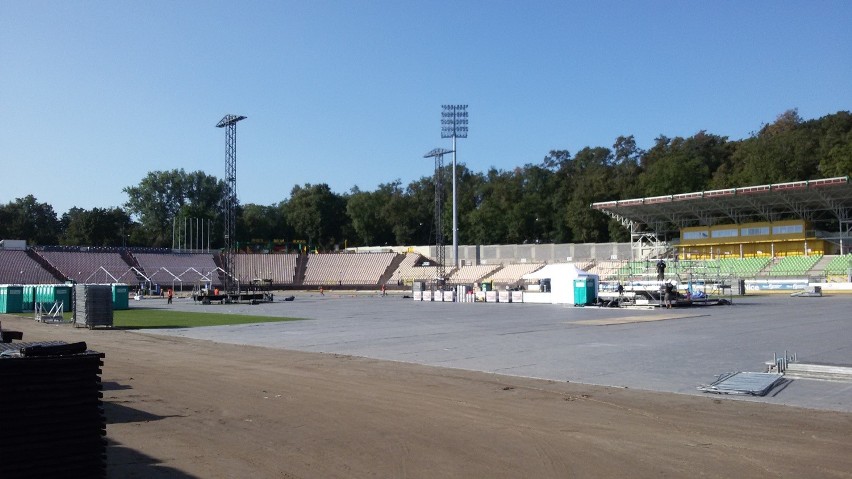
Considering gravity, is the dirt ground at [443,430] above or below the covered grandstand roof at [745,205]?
below

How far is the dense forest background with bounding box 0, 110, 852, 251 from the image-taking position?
9769 cm

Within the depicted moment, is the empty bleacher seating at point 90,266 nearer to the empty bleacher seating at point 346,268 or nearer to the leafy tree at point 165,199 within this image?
the empty bleacher seating at point 346,268

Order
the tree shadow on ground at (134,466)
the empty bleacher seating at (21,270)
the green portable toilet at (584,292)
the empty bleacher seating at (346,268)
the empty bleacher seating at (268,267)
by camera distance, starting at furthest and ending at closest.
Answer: the empty bleacher seating at (268,267), the empty bleacher seating at (346,268), the empty bleacher seating at (21,270), the green portable toilet at (584,292), the tree shadow on ground at (134,466)

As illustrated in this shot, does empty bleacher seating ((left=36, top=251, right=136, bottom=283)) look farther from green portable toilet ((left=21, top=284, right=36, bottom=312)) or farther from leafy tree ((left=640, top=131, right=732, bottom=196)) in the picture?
leafy tree ((left=640, top=131, right=732, bottom=196))

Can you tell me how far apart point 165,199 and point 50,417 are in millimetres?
144747

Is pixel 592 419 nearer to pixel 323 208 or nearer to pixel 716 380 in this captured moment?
pixel 716 380

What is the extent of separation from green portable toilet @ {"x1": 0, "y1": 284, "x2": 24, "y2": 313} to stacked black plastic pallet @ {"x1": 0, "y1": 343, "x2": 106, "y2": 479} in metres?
49.5

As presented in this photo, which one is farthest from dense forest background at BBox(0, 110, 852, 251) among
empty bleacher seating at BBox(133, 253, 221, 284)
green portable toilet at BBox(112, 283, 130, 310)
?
green portable toilet at BBox(112, 283, 130, 310)

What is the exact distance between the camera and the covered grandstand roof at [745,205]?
74062mm

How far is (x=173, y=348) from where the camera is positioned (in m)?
22.6

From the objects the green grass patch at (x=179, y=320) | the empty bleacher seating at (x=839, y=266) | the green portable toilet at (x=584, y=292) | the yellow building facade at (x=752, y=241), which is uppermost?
the yellow building facade at (x=752, y=241)

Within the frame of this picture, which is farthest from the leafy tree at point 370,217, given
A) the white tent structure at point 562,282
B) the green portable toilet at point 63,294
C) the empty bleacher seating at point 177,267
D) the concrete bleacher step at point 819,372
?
the concrete bleacher step at point 819,372

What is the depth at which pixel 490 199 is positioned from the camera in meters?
A: 125

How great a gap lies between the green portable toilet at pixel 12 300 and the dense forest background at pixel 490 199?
7571cm
